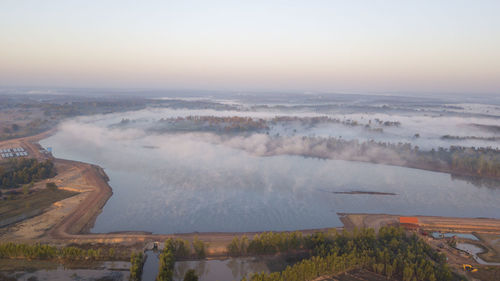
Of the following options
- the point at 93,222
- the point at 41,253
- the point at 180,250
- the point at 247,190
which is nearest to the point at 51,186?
the point at 93,222

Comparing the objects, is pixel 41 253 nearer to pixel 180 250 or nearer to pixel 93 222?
pixel 93 222

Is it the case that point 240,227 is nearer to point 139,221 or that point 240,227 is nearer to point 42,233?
point 139,221

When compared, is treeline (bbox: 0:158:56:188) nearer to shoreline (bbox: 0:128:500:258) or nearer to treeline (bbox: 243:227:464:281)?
shoreline (bbox: 0:128:500:258)

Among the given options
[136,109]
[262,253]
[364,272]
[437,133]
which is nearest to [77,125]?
[136,109]

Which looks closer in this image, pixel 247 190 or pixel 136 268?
pixel 136 268

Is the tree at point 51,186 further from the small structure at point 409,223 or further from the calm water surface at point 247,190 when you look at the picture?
the small structure at point 409,223
